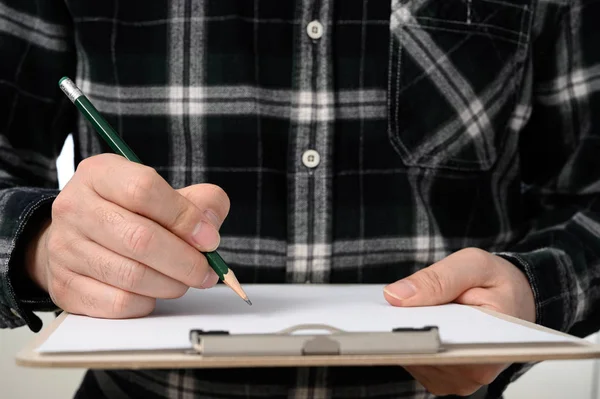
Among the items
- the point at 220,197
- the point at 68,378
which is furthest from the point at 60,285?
the point at 68,378

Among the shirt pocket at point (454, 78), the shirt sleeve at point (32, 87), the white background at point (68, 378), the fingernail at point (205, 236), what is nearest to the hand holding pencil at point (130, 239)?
the fingernail at point (205, 236)

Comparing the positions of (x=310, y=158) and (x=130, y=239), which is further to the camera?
(x=310, y=158)

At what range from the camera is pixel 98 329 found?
46 cm

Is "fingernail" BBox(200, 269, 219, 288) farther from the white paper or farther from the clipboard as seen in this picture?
the clipboard

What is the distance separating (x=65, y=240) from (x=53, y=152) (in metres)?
0.30

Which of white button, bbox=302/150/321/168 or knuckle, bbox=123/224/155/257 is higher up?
white button, bbox=302/150/321/168

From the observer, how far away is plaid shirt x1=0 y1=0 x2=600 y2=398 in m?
0.77

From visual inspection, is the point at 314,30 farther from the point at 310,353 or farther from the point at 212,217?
the point at 310,353

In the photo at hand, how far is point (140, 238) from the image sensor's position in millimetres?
511

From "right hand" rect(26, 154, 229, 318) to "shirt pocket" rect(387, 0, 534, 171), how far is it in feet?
1.10

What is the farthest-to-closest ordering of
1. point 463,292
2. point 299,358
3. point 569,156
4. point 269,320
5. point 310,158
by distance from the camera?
point 569,156, point 310,158, point 463,292, point 269,320, point 299,358

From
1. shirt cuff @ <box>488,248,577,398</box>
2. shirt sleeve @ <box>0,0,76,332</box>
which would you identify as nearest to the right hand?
shirt sleeve @ <box>0,0,76,332</box>

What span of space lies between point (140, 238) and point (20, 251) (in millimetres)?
199

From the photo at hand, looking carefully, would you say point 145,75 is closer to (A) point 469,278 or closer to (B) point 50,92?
(B) point 50,92
